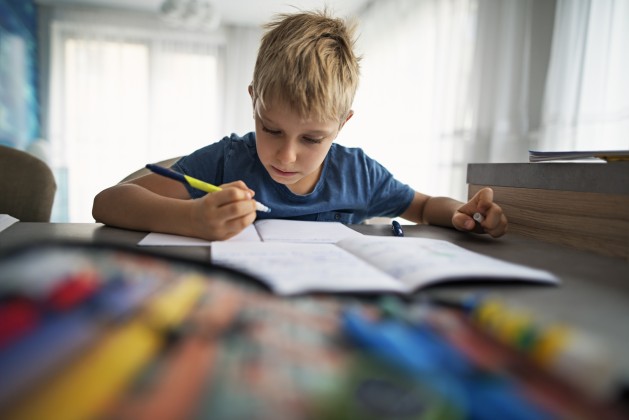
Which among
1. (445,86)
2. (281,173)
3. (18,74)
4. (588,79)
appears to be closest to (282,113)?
(281,173)

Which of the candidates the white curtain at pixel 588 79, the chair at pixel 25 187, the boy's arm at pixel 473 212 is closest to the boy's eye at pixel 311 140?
the boy's arm at pixel 473 212

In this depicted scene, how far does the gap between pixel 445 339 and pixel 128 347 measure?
176 mm

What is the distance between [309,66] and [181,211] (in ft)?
1.23

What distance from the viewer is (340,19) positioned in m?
0.95

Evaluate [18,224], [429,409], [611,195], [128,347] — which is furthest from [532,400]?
[18,224]

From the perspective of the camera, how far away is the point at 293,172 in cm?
84

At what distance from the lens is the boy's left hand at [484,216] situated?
69 centimetres

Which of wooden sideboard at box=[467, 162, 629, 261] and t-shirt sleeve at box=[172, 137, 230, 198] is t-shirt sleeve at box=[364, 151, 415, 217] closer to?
wooden sideboard at box=[467, 162, 629, 261]

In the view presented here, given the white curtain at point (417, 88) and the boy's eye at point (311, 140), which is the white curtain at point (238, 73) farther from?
the boy's eye at point (311, 140)

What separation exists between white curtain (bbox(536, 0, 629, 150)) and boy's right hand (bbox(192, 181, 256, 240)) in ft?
4.76

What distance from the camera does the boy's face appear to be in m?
0.75

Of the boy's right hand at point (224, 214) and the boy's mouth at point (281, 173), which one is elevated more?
the boy's mouth at point (281, 173)

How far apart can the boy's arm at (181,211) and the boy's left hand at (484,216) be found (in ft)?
1.25

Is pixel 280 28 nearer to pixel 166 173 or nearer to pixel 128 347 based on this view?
pixel 166 173
